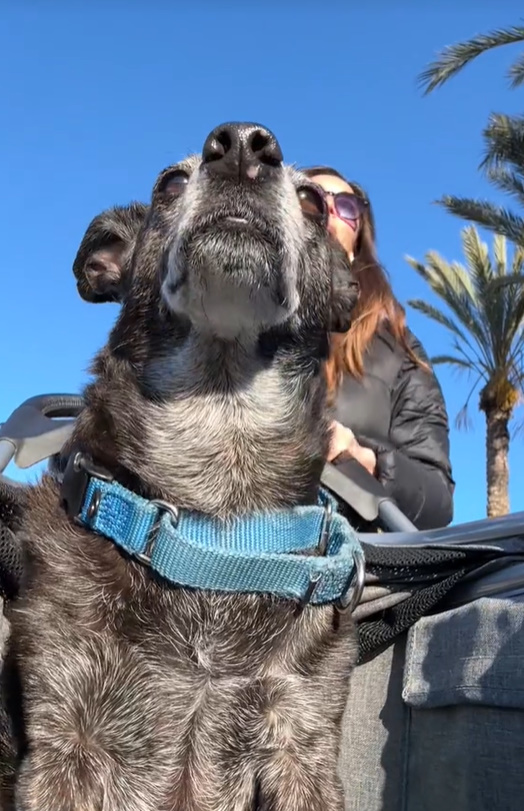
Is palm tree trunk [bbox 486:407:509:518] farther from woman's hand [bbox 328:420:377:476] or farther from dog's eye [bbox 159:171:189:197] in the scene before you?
dog's eye [bbox 159:171:189:197]

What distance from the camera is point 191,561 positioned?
232 cm

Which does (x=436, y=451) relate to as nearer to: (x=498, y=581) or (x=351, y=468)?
(x=351, y=468)

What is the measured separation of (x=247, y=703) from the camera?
7.89 ft

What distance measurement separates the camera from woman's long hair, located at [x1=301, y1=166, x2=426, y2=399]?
3949 millimetres

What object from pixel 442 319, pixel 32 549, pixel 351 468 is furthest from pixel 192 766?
pixel 442 319

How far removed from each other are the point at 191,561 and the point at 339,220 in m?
2.28

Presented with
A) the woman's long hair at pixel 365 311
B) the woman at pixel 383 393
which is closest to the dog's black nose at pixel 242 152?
the woman at pixel 383 393

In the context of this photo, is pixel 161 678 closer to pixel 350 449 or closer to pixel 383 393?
pixel 350 449

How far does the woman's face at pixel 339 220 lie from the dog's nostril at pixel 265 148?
149 cm

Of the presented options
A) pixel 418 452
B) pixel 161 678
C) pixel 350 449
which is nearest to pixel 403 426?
pixel 418 452

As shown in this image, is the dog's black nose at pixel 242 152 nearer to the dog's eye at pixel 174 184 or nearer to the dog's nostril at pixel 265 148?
the dog's nostril at pixel 265 148

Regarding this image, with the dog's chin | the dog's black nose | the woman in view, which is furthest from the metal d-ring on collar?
the woman

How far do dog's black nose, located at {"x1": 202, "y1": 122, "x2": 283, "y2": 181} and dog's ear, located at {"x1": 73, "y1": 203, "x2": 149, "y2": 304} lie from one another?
727mm

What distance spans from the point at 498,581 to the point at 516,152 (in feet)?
35.0
